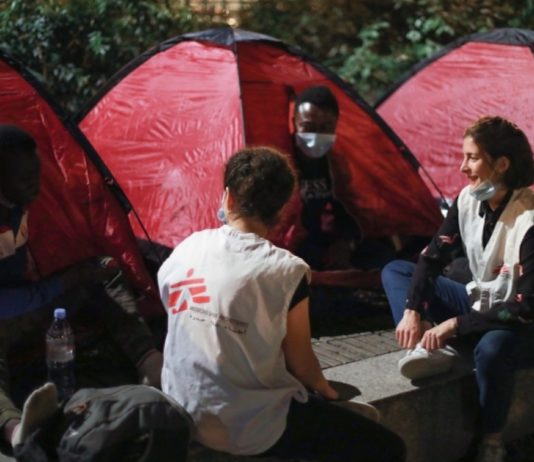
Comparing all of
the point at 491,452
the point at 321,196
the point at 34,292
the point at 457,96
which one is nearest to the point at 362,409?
the point at 491,452

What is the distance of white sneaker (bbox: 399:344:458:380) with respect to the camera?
149 inches

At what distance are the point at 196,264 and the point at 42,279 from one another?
1204 millimetres

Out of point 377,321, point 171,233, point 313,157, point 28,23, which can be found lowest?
point 377,321

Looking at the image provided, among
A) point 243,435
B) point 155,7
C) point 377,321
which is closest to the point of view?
point 243,435

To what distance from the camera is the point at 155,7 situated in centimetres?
814

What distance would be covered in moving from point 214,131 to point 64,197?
1.16 metres

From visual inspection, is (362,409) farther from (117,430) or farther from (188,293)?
(117,430)

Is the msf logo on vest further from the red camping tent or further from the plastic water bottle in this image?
the red camping tent

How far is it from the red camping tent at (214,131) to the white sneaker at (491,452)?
1.87 metres

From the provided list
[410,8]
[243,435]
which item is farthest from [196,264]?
[410,8]

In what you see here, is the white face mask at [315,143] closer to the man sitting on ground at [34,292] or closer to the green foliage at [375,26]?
the man sitting on ground at [34,292]

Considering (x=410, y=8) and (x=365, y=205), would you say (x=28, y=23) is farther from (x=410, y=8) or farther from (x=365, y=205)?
(x=410, y=8)

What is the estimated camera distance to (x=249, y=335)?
2887mm

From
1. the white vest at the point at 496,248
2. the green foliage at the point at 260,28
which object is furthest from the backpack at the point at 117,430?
the green foliage at the point at 260,28
